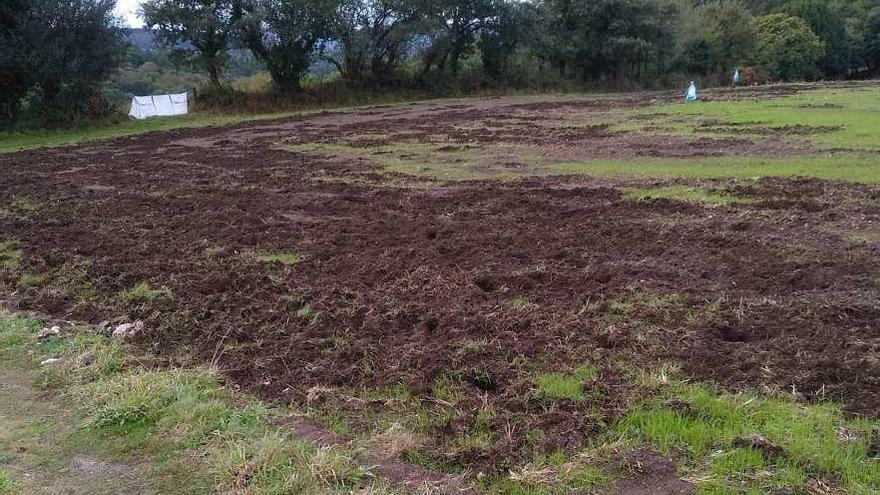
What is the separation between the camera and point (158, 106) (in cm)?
3077

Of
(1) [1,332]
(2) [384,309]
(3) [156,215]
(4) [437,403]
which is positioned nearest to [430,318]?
(2) [384,309]

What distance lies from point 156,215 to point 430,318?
611 cm

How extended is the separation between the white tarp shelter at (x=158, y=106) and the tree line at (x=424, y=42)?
91.1 inches

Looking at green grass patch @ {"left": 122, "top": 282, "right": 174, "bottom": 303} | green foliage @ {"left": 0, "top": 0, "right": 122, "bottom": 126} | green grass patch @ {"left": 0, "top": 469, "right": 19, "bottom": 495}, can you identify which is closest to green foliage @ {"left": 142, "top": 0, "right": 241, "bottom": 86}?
green foliage @ {"left": 0, "top": 0, "right": 122, "bottom": 126}

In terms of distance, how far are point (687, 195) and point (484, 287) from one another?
4370 mm

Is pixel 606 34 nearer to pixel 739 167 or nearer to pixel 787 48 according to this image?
pixel 787 48

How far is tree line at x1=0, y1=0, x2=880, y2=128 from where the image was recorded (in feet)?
77.0

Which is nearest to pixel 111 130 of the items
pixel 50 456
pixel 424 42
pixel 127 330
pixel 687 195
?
pixel 424 42

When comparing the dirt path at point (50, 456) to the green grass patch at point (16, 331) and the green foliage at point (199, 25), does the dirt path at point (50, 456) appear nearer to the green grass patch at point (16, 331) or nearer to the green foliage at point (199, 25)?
the green grass patch at point (16, 331)

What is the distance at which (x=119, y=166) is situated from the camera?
15.0m

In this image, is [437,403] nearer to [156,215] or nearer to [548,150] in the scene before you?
[156,215]

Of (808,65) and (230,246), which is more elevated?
(808,65)

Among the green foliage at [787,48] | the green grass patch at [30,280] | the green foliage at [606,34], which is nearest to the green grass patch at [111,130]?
the green grass patch at [30,280]

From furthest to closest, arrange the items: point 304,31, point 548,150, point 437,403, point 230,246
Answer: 1. point 304,31
2. point 548,150
3. point 230,246
4. point 437,403
